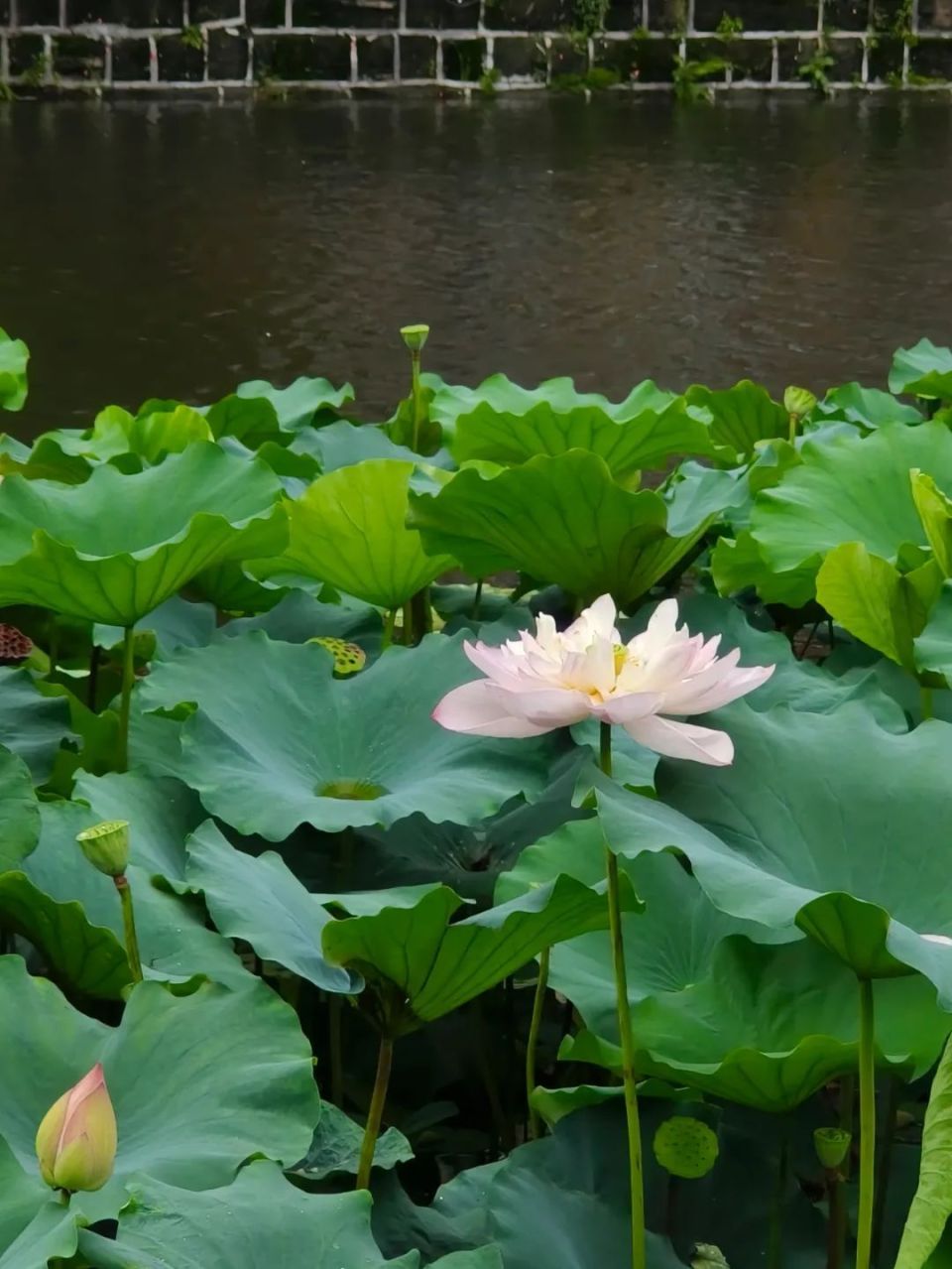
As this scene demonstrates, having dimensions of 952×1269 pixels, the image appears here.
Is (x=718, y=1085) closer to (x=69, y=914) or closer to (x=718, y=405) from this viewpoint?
(x=69, y=914)

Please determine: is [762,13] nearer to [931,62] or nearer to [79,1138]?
[931,62]

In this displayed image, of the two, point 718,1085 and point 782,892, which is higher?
point 782,892

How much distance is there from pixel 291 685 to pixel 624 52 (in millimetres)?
11367

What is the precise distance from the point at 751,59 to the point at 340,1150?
38.7ft

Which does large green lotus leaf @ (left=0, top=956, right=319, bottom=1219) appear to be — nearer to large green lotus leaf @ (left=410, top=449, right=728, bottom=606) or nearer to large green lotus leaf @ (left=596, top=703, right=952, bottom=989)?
large green lotus leaf @ (left=596, top=703, right=952, bottom=989)

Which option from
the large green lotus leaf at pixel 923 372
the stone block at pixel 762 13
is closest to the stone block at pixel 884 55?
→ the stone block at pixel 762 13

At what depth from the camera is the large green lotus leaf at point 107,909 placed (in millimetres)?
726

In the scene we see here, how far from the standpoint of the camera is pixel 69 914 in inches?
28.4

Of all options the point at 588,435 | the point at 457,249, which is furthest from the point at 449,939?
the point at 457,249

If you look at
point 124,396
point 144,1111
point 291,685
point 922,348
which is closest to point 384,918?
point 144,1111

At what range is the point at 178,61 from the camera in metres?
10.7

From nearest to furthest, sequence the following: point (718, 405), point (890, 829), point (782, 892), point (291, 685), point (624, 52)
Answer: point (782, 892) → point (890, 829) → point (291, 685) → point (718, 405) → point (624, 52)

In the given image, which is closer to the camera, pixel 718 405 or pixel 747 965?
pixel 747 965

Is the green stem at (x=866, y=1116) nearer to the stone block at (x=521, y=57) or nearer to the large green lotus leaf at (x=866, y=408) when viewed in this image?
the large green lotus leaf at (x=866, y=408)
